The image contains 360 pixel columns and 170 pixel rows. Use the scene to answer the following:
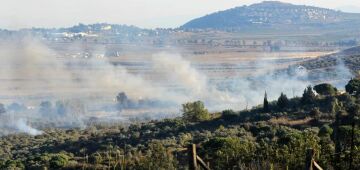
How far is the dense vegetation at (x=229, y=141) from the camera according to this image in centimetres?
2094

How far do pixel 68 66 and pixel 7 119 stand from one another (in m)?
56.3

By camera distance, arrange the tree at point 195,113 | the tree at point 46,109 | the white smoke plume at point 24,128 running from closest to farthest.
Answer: the tree at point 195,113
the white smoke plume at point 24,128
the tree at point 46,109

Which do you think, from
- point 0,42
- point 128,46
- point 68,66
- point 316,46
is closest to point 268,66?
point 68,66

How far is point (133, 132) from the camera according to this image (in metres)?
39.1

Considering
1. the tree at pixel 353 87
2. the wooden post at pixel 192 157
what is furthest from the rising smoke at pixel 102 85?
the wooden post at pixel 192 157

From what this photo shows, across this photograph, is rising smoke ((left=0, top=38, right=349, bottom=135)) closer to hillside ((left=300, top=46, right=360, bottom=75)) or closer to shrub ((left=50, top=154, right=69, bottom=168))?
hillside ((left=300, top=46, right=360, bottom=75))

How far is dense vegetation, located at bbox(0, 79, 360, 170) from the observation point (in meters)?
Answer: 20.9

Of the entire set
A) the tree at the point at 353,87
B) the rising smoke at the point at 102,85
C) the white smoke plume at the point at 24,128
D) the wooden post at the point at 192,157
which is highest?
the wooden post at the point at 192,157

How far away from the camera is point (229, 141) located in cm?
2488

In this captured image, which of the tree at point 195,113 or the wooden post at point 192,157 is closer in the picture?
the wooden post at point 192,157

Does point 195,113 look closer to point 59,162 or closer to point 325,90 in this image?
point 325,90

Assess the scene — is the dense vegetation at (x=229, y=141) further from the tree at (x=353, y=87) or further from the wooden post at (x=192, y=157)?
the wooden post at (x=192, y=157)

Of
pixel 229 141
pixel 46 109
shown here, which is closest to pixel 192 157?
pixel 229 141

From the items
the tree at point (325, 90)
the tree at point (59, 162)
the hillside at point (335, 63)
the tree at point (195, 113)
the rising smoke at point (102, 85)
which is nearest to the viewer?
the tree at point (59, 162)
